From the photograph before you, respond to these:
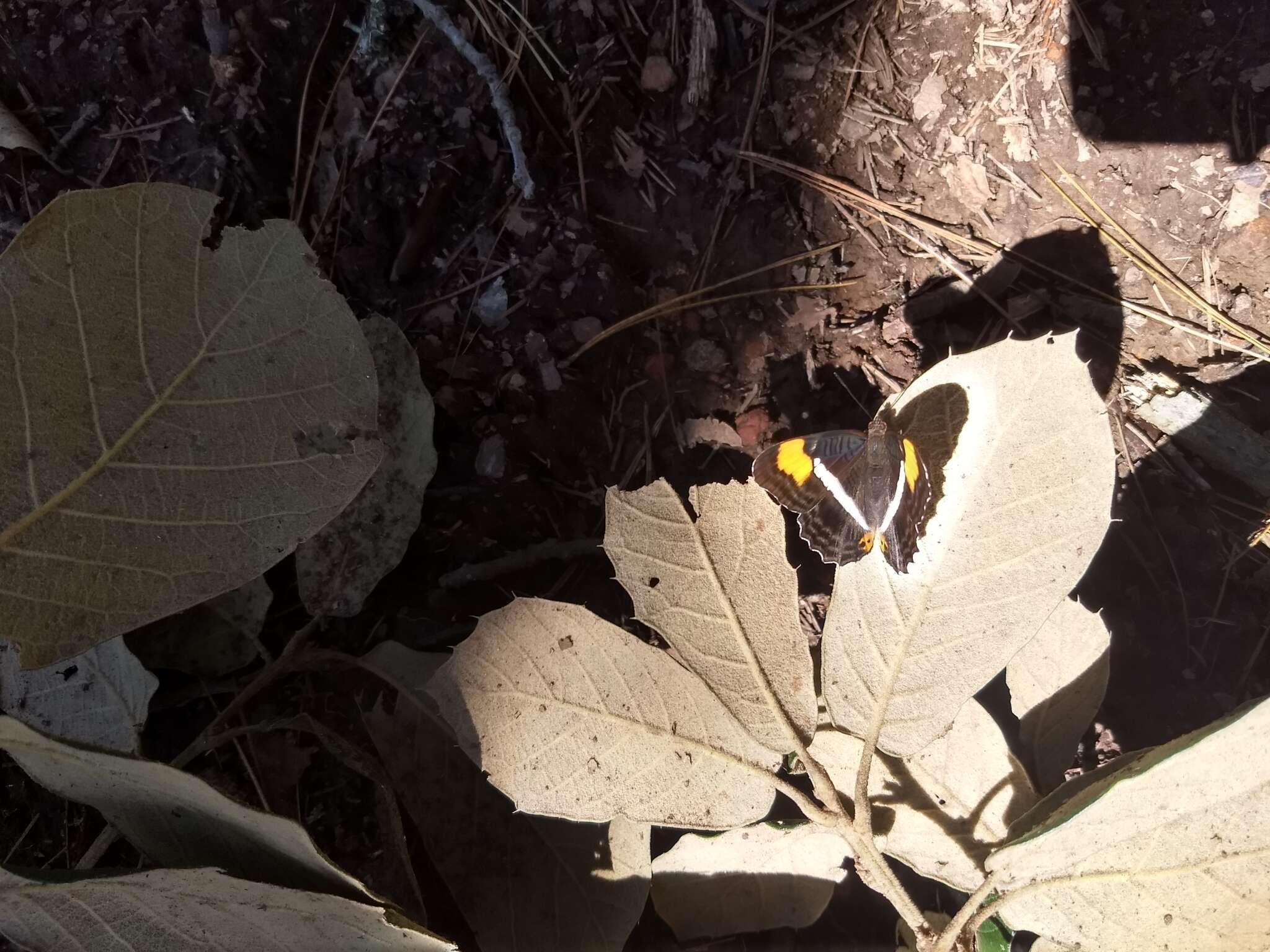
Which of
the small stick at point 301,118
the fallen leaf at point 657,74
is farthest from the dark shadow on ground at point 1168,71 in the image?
the small stick at point 301,118

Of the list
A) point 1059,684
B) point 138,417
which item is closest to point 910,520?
point 1059,684

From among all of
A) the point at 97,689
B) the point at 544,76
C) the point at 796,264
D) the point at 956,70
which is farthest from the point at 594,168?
the point at 97,689

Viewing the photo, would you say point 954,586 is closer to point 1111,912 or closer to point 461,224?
point 1111,912

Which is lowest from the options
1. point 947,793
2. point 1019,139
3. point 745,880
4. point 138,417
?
point 745,880

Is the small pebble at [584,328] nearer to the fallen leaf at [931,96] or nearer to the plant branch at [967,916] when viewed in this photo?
the fallen leaf at [931,96]

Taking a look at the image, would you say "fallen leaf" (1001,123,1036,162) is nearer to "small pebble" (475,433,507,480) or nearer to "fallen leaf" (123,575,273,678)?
"small pebble" (475,433,507,480)

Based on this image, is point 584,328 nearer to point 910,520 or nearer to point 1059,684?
point 910,520

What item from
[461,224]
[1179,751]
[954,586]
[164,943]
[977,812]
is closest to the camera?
[1179,751]
